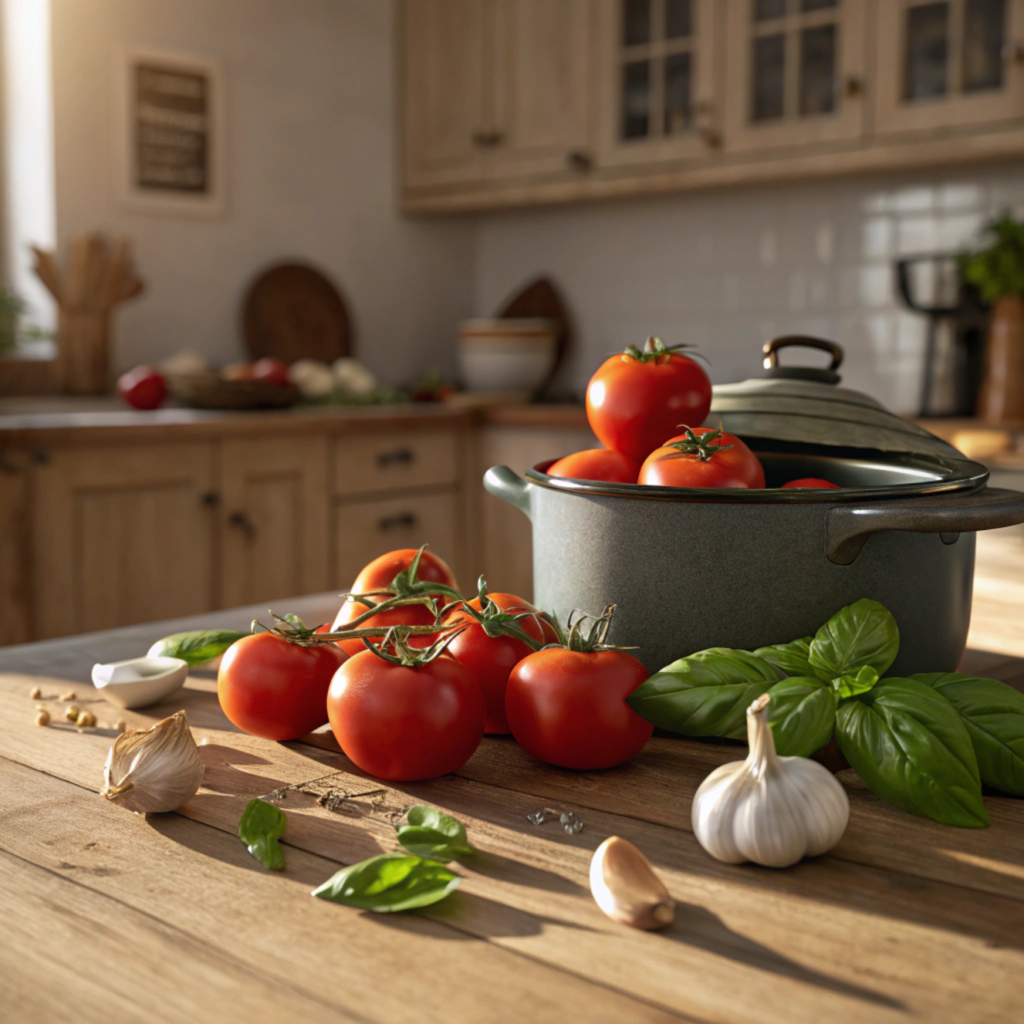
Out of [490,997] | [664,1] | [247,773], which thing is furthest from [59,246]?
[490,997]

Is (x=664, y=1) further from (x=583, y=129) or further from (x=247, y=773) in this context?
(x=247, y=773)

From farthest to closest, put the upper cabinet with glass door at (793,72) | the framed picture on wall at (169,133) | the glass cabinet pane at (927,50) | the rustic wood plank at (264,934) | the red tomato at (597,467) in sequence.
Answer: the framed picture on wall at (169,133) → the upper cabinet with glass door at (793,72) → the glass cabinet pane at (927,50) → the red tomato at (597,467) → the rustic wood plank at (264,934)

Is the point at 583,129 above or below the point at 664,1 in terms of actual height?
below

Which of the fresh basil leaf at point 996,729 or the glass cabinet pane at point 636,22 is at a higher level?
the glass cabinet pane at point 636,22

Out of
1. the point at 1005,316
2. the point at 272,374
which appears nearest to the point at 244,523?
the point at 272,374

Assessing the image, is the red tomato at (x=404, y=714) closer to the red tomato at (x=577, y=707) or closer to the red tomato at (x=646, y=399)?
the red tomato at (x=577, y=707)

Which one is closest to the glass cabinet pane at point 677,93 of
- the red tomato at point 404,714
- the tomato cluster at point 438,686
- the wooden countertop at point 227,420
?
the wooden countertop at point 227,420

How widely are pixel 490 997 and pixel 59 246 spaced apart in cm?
308

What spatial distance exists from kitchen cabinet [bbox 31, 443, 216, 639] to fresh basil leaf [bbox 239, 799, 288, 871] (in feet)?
6.57

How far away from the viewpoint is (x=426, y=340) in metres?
4.02

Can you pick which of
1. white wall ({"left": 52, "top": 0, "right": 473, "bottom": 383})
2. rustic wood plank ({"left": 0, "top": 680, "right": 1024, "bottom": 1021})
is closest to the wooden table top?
rustic wood plank ({"left": 0, "top": 680, "right": 1024, "bottom": 1021})

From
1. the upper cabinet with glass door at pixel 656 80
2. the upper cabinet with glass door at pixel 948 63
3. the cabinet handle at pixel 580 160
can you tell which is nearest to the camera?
the upper cabinet with glass door at pixel 948 63

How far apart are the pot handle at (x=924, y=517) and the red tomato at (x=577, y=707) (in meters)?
0.13

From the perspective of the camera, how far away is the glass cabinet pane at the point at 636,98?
3.22m
